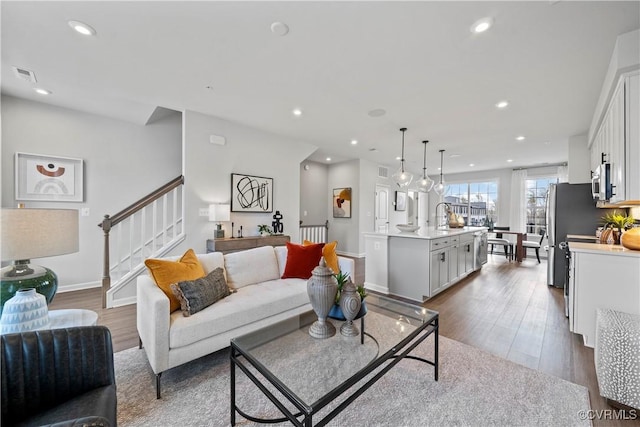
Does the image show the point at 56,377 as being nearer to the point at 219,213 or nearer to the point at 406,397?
the point at 406,397

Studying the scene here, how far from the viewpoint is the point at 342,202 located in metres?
7.24

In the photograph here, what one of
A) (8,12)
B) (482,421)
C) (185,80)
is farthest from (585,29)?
(8,12)

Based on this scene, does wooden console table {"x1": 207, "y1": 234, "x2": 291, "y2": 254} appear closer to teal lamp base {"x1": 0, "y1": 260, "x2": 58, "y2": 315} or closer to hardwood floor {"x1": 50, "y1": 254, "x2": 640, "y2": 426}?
hardwood floor {"x1": 50, "y1": 254, "x2": 640, "y2": 426}

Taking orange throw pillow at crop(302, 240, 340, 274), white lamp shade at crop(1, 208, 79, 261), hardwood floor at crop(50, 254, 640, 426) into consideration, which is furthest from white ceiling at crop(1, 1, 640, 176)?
hardwood floor at crop(50, 254, 640, 426)

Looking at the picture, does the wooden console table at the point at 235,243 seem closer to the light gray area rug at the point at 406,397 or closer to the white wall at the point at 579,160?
the light gray area rug at the point at 406,397

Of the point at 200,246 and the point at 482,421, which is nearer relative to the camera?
the point at 482,421

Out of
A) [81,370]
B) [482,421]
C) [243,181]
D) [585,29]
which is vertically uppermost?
[585,29]

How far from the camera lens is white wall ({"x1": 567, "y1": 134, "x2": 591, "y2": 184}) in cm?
468

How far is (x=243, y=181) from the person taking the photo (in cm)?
448

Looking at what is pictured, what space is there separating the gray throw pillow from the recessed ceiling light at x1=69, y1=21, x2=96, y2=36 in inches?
84.0

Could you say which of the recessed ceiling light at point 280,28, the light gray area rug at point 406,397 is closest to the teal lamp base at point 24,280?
the light gray area rug at point 406,397

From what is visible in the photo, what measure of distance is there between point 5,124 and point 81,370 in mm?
4269

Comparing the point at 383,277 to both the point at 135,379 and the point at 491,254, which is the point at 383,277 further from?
the point at 491,254

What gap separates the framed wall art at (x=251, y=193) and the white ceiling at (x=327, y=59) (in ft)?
3.26
